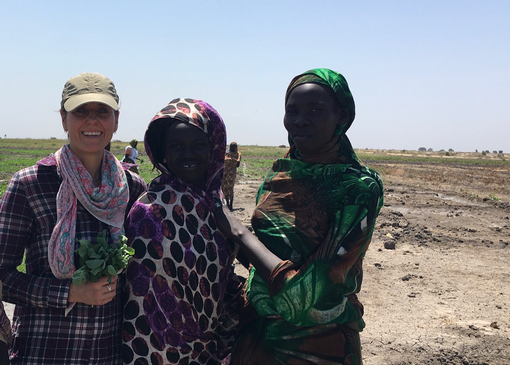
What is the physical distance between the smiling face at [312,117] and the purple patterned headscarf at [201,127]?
1.53ft

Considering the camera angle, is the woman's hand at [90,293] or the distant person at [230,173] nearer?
the woman's hand at [90,293]

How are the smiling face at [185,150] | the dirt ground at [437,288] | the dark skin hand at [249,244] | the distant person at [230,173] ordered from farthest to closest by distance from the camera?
1. the distant person at [230,173]
2. the dirt ground at [437,288]
3. the smiling face at [185,150]
4. the dark skin hand at [249,244]

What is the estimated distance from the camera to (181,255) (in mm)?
2010

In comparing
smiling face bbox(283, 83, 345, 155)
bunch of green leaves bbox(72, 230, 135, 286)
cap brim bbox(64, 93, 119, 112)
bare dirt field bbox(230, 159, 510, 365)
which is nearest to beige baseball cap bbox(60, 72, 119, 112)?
cap brim bbox(64, 93, 119, 112)

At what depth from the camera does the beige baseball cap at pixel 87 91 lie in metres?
1.92

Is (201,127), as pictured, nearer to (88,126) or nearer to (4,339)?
(88,126)

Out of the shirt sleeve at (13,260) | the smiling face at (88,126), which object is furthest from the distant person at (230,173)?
the shirt sleeve at (13,260)

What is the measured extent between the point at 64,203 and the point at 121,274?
1.41ft

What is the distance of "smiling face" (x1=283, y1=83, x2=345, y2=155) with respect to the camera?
1.95 m

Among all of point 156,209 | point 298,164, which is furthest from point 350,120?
point 156,209

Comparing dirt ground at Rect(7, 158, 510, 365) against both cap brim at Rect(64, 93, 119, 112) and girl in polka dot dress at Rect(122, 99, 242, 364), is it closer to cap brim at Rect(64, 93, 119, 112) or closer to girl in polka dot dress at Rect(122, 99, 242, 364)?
girl in polka dot dress at Rect(122, 99, 242, 364)

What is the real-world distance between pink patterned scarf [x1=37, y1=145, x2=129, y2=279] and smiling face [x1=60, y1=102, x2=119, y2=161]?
6 cm

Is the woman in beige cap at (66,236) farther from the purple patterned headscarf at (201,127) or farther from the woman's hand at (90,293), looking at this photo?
the purple patterned headscarf at (201,127)

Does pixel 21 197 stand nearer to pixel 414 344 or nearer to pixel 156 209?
pixel 156 209
